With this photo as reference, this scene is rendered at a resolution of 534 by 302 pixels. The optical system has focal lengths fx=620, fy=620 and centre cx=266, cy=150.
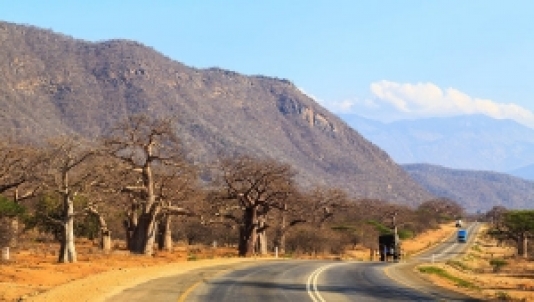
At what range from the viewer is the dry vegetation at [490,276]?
26969mm

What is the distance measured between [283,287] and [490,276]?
3051 centimetres

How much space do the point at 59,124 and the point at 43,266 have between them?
421 ft

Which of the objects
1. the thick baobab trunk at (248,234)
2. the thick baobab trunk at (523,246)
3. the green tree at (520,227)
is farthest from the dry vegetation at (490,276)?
the thick baobab trunk at (248,234)

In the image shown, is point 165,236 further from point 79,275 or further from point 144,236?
point 79,275

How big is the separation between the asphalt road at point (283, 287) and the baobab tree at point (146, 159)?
9887 mm

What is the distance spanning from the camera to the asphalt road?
21.4 m

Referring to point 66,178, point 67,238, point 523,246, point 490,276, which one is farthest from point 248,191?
point 523,246

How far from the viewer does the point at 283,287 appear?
2522 centimetres

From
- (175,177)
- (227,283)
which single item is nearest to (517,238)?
(175,177)

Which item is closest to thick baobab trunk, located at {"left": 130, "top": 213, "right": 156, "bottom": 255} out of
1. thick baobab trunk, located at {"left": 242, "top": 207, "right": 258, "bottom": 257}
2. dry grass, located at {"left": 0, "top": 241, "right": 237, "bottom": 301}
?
dry grass, located at {"left": 0, "top": 241, "right": 237, "bottom": 301}

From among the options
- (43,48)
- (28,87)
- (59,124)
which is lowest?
(59,124)

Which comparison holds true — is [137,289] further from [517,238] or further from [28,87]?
[28,87]

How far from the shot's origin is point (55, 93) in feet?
570

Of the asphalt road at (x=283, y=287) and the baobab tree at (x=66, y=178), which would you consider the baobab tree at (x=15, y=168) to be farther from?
the asphalt road at (x=283, y=287)
